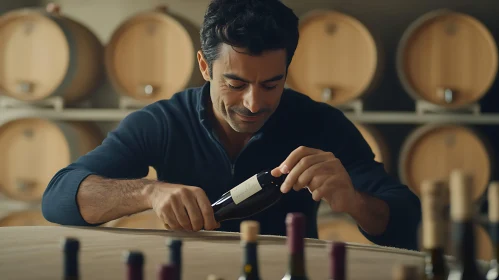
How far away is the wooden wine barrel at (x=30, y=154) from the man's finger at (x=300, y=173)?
2.97 metres

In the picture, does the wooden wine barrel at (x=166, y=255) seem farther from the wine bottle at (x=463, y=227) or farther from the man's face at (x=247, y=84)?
the man's face at (x=247, y=84)

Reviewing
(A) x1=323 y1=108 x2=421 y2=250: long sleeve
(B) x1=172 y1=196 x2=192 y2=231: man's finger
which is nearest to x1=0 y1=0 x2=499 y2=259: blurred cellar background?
(A) x1=323 y1=108 x2=421 y2=250: long sleeve

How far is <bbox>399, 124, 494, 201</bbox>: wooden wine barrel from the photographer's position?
4125 mm

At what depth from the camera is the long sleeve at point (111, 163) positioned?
223cm

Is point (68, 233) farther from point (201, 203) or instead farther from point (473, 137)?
point (473, 137)

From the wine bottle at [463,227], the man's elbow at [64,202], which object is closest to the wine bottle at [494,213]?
the wine bottle at [463,227]

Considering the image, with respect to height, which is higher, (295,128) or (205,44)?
(205,44)

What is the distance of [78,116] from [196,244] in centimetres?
308

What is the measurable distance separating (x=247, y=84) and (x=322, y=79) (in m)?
2.01

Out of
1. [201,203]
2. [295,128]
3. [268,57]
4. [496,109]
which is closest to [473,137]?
[496,109]

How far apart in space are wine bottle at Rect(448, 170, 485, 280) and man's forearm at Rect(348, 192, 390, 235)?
0.79 metres

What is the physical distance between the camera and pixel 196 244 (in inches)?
67.0

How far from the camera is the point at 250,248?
1.15m

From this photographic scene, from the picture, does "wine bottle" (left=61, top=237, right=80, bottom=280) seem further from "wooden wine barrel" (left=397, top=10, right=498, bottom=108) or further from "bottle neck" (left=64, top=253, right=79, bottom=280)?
"wooden wine barrel" (left=397, top=10, right=498, bottom=108)
